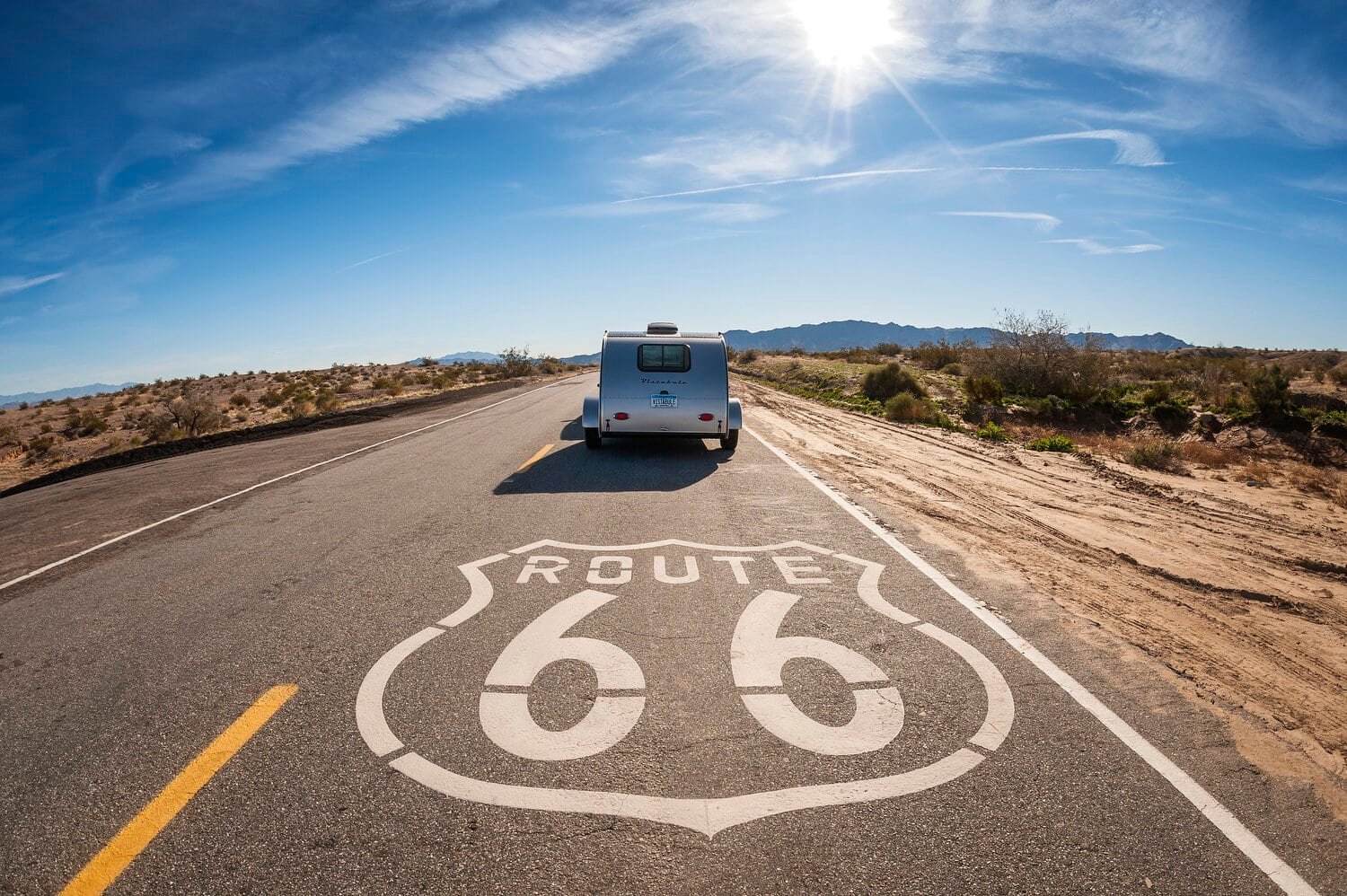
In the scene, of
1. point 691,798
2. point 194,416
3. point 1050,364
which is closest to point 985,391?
point 1050,364

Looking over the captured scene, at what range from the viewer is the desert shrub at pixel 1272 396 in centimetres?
1352

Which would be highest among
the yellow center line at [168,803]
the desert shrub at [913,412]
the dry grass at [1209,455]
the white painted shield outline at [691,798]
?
the desert shrub at [913,412]

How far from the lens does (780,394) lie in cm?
2736

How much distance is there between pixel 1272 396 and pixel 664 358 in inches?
500

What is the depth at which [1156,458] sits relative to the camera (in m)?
11.5

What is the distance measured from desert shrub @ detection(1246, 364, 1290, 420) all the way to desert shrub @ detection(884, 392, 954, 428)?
6008 millimetres

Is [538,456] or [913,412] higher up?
[913,412]

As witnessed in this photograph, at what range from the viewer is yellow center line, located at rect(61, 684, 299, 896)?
2326 millimetres

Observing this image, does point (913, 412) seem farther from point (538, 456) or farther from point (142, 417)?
point (142, 417)

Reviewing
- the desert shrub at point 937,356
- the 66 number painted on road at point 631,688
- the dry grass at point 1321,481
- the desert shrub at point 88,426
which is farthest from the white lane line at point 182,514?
the desert shrub at point 937,356

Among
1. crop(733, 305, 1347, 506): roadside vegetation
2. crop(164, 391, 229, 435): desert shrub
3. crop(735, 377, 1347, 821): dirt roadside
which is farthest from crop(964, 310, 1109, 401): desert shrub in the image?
crop(164, 391, 229, 435): desert shrub

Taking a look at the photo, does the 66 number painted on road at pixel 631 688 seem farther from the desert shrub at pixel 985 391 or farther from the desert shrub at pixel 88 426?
the desert shrub at pixel 88 426

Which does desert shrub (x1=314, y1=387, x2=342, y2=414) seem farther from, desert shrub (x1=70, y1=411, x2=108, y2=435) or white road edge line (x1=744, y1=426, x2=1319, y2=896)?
white road edge line (x1=744, y1=426, x2=1319, y2=896)

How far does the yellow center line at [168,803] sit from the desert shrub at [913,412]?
1617 cm
